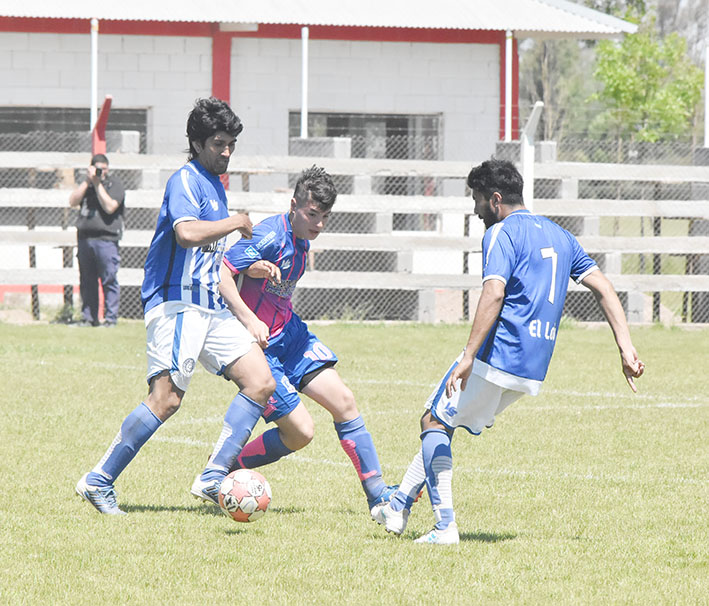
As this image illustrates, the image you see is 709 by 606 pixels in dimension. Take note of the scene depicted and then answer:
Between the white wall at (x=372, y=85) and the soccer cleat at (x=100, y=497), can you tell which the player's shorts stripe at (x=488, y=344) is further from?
the white wall at (x=372, y=85)

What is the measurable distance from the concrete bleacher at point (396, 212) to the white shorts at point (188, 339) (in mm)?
11122

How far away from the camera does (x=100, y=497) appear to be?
6434mm

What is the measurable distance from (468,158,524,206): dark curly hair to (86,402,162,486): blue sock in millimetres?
2000

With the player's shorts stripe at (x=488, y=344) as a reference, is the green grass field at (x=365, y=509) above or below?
below

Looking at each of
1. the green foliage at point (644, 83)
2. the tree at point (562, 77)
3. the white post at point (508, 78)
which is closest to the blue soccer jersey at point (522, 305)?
the white post at point (508, 78)

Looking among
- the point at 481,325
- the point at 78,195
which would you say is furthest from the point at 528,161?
the point at 481,325

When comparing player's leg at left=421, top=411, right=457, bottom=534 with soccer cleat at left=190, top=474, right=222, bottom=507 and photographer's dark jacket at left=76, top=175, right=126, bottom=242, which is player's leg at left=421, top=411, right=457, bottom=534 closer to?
soccer cleat at left=190, top=474, right=222, bottom=507

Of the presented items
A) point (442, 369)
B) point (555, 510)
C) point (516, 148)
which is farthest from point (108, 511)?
point (516, 148)

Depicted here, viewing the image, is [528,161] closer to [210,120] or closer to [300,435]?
[300,435]

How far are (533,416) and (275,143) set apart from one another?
14.1 meters

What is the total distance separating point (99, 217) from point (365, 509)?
1017 centimetres

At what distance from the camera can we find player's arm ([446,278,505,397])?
5.62 metres

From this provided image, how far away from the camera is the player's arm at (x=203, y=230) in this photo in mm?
6086

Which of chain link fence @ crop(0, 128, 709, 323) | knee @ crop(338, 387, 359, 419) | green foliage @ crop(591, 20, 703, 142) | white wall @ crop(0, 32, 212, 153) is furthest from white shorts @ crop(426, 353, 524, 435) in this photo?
green foliage @ crop(591, 20, 703, 142)
